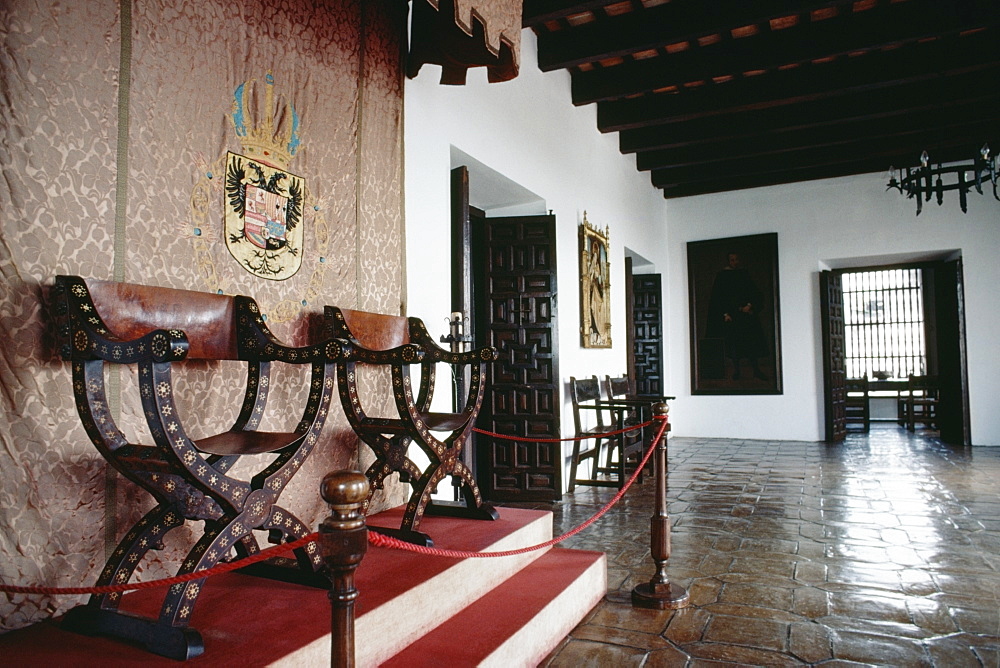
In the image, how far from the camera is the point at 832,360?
9.54 m

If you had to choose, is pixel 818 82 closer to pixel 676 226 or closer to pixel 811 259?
pixel 811 259

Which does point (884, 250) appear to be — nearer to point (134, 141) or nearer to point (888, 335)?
point (888, 335)

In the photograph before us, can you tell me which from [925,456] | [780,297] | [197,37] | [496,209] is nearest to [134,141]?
[197,37]

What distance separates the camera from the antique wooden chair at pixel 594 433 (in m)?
5.96

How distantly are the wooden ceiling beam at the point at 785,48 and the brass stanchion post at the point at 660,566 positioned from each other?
4.37 metres

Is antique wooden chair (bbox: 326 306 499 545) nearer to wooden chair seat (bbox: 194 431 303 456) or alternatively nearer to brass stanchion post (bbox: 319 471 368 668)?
wooden chair seat (bbox: 194 431 303 456)

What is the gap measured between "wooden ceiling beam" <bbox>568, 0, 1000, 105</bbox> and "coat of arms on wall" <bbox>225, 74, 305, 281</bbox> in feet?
14.8

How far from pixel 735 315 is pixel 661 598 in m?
7.92

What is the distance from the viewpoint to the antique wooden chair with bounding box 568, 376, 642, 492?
596 cm

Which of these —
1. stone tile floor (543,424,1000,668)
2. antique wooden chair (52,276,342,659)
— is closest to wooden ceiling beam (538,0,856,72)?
stone tile floor (543,424,1000,668)

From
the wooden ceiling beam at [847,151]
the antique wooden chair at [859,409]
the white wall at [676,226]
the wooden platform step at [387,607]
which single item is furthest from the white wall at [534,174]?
the antique wooden chair at [859,409]

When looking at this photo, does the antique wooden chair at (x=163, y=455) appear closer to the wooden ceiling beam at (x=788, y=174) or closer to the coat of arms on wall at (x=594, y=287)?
the coat of arms on wall at (x=594, y=287)

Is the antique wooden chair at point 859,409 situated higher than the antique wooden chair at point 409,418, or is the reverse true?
the antique wooden chair at point 409,418

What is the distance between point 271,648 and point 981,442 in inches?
402
